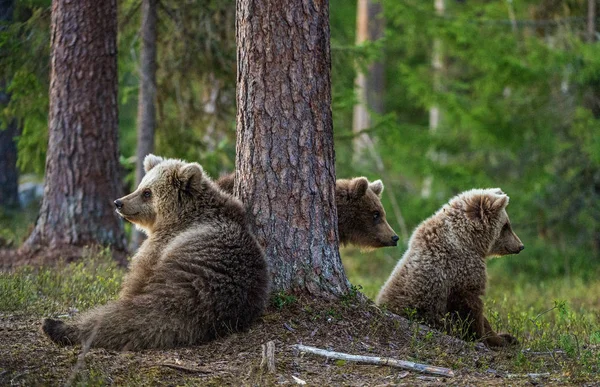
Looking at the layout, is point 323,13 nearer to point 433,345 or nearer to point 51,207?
point 433,345

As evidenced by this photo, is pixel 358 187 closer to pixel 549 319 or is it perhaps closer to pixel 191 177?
pixel 191 177

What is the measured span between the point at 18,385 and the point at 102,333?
38.0 inches

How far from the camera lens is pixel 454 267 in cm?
796

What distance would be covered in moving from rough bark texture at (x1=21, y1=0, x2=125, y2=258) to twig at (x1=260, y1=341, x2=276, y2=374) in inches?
207

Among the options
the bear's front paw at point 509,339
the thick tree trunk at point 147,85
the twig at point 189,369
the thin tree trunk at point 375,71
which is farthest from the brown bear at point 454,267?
the thin tree trunk at point 375,71

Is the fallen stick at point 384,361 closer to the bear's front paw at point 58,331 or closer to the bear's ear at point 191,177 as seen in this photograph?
the bear's front paw at point 58,331

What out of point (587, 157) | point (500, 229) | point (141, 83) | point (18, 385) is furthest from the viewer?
point (587, 157)

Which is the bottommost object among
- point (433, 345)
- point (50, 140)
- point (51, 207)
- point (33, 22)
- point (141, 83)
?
point (433, 345)

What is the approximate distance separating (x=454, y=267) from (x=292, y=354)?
2.52m

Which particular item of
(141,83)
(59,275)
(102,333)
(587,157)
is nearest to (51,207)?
(59,275)

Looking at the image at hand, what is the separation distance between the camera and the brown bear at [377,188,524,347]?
779 cm

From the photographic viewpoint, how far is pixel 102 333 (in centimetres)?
609

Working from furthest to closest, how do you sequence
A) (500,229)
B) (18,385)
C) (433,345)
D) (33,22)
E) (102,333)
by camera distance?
(33,22) < (500,229) < (433,345) < (102,333) < (18,385)

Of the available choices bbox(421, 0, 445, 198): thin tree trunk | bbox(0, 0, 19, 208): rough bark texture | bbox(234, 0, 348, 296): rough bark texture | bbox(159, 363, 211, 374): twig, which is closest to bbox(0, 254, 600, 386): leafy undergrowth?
bbox(159, 363, 211, 374): twig
